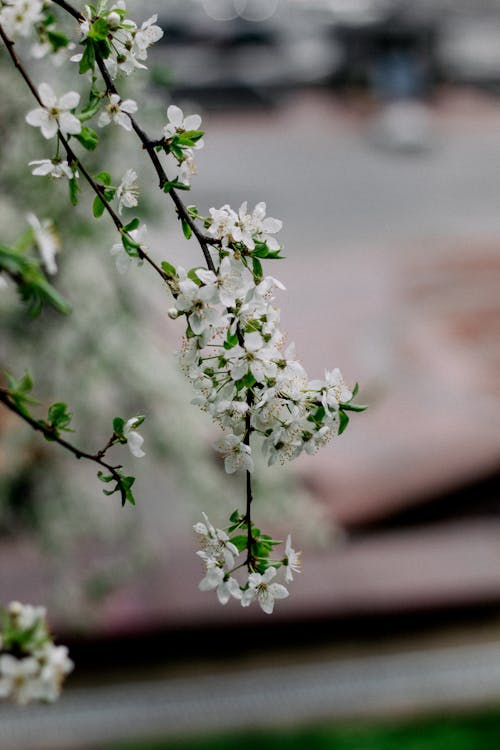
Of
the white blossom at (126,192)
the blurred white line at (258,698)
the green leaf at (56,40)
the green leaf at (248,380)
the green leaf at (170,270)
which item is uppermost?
the blurred white line at (258,698)

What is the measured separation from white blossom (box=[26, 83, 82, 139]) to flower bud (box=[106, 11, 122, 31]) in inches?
3.0

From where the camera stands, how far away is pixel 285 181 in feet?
29.7

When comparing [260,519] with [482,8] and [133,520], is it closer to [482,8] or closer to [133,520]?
[133,520]

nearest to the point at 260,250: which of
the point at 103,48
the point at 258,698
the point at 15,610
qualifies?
the point at 103,48

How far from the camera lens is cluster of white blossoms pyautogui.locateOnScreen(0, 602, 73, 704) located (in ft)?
2.36

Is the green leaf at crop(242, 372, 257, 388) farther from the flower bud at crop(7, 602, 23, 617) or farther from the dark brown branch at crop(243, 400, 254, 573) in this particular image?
the flower bud at crop(7, 602, 23, 617)

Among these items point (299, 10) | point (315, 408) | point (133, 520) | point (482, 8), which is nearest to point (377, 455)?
point (133, 520)

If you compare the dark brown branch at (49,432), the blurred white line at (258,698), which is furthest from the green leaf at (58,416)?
the blurred white line at (258,698)

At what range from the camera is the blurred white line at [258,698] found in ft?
9.74

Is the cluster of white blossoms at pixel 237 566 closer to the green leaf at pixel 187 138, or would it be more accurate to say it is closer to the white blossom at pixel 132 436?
the white blossom at pixel 132 436

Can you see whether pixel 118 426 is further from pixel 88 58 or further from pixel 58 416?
pixel 88 58

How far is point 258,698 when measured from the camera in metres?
3.08

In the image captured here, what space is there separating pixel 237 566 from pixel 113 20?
494 millimetres

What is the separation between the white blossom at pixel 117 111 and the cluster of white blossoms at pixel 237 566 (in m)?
0.37
